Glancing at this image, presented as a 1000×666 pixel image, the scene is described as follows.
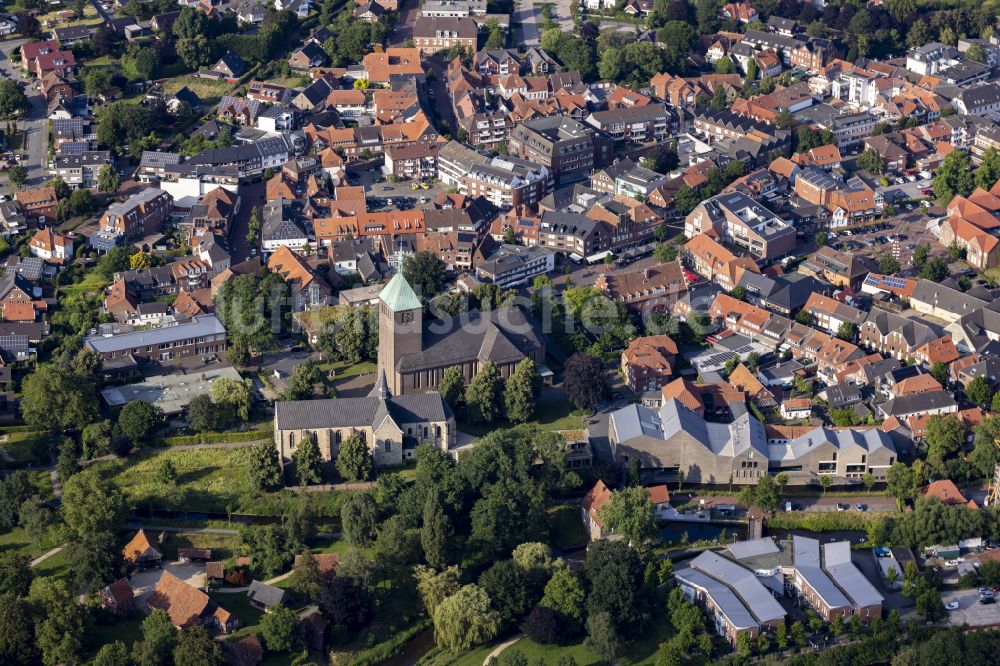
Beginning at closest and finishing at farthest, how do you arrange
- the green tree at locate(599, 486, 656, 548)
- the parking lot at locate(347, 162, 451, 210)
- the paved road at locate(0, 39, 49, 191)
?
1. the green tree at locate(599, 486, 656, 548)
2. the parking lot at locate(347, 162, 451, 210)
3. the paved road at locate(0, 39, 49, 191)

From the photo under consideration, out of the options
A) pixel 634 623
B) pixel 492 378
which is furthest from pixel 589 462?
pixel 634 623

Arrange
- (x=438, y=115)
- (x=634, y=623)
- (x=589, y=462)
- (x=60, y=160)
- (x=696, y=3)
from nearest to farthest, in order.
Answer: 1. (x=634, y=623)
2. (x=589, y=462)
3. (x=60, y=160)
4. (x=438, y=115)
5. (x=696, y=3)

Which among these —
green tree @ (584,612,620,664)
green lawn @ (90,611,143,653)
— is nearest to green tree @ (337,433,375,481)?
green lawn @ (90,611,143,653)

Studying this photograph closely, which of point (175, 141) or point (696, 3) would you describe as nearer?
point (175, 141)

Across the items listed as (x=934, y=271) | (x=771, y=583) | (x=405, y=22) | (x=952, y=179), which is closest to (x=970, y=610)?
(x=771, y=583)

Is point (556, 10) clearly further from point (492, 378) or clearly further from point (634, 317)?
point (492, 378)

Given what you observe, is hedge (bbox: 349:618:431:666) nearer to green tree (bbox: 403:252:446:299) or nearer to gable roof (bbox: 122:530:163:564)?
gable roof (bbox: 122:530:163:564)

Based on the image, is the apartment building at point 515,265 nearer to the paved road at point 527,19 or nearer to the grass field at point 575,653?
the grass field at point 575,653
